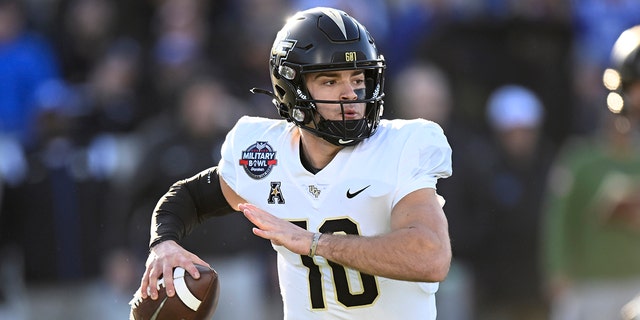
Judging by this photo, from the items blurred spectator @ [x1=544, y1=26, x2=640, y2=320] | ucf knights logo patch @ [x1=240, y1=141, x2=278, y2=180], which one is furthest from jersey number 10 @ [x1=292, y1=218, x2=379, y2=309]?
blurred spectator @ [x1=544, y1=26, x2=640, y2=320]

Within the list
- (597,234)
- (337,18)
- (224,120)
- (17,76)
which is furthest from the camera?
(17,76)

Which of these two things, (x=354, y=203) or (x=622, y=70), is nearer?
(x=354, y=203)

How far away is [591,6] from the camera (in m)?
10.8

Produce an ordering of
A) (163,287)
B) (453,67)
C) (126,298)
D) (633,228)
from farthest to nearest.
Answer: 1. (453,67)
2. (126,298)
3. (633,228)
4. (163,287)

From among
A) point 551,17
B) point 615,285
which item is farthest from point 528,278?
point 551,17

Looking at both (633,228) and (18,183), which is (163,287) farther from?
(18,183)

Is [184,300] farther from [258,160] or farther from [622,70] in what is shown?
[622,70]

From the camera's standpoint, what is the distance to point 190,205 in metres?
5.51

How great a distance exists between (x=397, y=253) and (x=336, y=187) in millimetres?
520

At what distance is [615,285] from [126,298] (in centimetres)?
371

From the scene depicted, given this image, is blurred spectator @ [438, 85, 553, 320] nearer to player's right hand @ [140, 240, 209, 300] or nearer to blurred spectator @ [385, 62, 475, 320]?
blurred spectator @ [385, 62, 475, 320]

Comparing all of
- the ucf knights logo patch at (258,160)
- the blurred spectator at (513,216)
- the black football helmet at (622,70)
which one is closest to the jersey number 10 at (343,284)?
the ucf knights logo patch at (258,160)

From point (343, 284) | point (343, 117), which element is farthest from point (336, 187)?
point (343, 284)

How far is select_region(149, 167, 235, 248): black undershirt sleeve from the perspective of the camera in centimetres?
541
